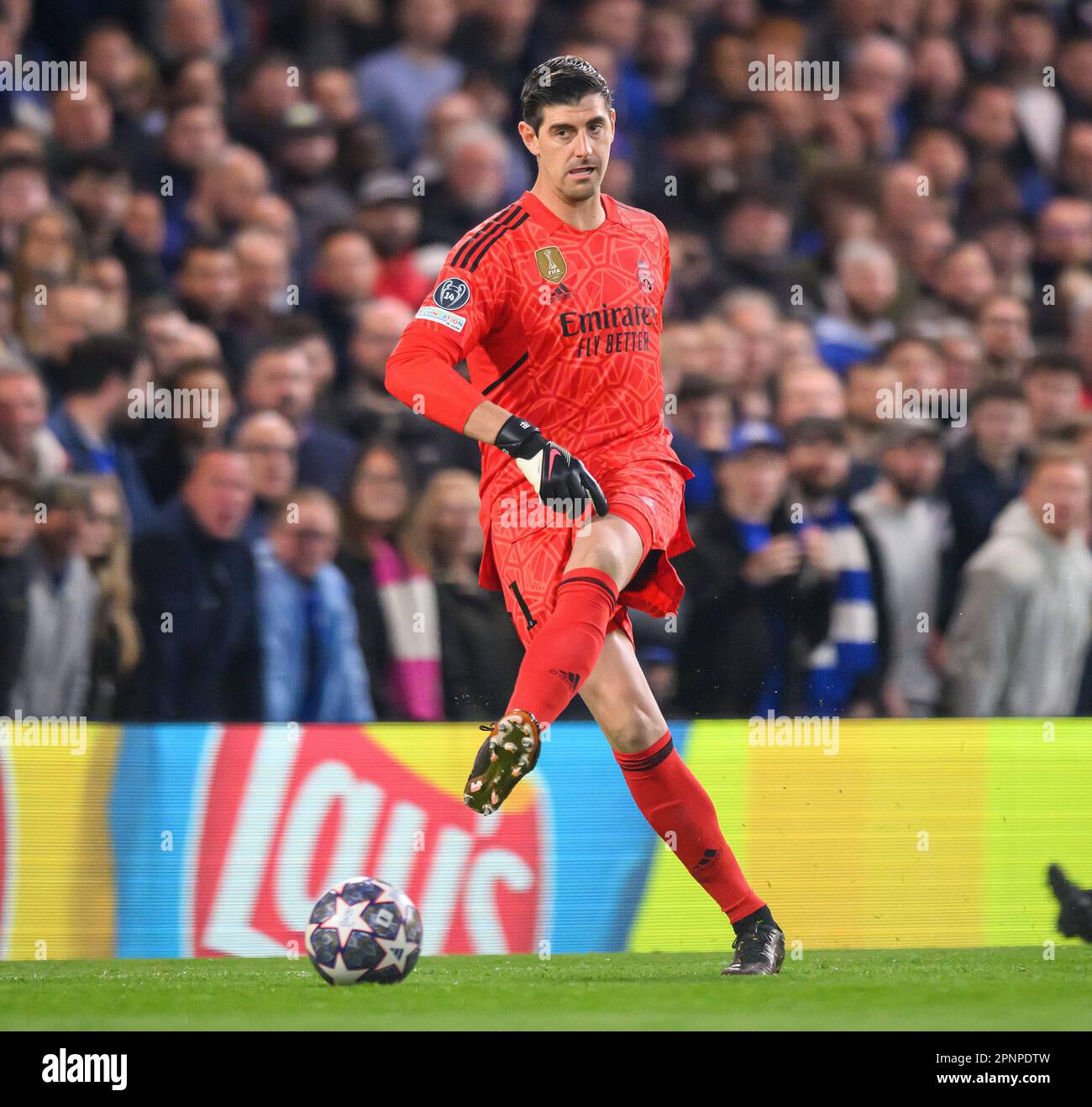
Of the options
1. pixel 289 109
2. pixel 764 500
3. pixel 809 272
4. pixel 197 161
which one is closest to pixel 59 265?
pixel 197 161

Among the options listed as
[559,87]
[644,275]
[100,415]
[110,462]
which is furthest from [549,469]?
[100,415]

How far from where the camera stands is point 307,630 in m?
6.96

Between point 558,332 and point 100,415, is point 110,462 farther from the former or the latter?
point 558,332

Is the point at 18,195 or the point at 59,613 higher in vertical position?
the point at 18,195

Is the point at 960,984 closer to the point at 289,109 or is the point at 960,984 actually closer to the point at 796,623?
the point at 796,623

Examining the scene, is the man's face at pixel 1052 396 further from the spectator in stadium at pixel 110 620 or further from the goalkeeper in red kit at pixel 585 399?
the spectator in stadium at pixel 110 620

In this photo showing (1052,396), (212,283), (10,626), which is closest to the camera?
(10,626)

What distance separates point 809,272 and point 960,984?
510 centimetres

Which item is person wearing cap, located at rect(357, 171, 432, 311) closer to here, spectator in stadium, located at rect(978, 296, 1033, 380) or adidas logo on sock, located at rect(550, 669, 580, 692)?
spectator in stadium, located at rect(978, 296, 1033, 380)

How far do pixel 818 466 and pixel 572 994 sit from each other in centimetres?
345

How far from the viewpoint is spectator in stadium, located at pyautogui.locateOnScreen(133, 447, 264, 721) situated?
6785mm

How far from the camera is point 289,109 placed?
901 centimetres

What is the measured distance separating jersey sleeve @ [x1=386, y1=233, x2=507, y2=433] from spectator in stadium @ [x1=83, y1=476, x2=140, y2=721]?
90.7 inches

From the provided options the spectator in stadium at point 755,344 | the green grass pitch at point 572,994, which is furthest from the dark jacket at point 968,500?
the green grass pitch at point 572,994
